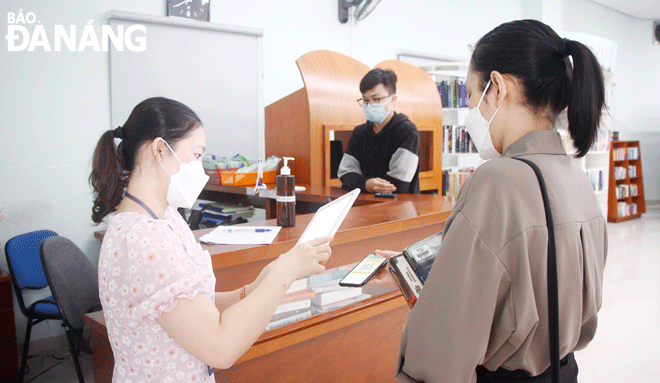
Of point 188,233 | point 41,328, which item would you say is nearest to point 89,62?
point 41,328

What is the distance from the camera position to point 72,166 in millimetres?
3643

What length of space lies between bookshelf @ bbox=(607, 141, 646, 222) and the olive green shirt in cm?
881

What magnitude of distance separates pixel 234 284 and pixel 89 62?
9.93 ft

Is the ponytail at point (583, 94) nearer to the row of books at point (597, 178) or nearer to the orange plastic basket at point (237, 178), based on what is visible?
the orange plastic basket at point (237, 178)

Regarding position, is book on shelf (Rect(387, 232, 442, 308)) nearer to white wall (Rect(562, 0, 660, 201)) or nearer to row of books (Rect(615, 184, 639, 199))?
row of books (Rect(615, 184, 639, 199))

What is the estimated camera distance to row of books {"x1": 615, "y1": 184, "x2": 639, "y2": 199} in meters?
8.57

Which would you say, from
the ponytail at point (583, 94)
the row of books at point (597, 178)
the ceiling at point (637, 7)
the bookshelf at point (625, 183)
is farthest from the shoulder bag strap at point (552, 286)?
the ceiling at point (637, 7)

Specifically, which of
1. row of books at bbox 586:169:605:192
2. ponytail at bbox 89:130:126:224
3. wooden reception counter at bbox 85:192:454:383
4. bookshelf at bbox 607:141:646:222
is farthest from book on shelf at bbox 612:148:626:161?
ponytail at bbox 89:130:126:224

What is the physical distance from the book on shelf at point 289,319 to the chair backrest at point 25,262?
2.38 metres

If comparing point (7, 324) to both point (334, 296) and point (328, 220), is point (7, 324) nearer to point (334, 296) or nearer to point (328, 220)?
point (334, 296)

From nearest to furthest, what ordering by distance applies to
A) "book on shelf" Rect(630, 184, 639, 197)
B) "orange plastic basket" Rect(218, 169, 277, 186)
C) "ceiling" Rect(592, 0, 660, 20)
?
"orange plastic basket" Rect(218, 169, 277, 186)
"ceiling" Rect(592, 0, 660, 20)
"book on shelf" Rect(630, 184, 639, 197)

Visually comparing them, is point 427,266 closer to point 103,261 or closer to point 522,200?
point 522,200

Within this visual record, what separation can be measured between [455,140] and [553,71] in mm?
5047

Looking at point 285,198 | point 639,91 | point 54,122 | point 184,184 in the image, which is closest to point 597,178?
point 639,91
